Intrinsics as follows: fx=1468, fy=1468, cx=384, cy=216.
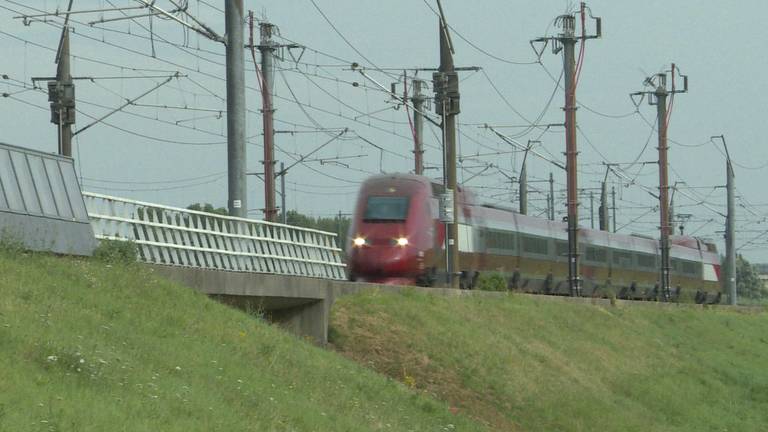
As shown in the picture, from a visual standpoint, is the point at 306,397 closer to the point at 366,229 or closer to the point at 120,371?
the point at 120,371

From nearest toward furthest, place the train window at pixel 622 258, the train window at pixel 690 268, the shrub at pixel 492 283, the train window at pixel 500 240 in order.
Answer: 1. the shrub at pixel 492 283
2. the train window at pixel 500 240
3. the train window at pixel 622 258
4. the train window at pixel 690 268

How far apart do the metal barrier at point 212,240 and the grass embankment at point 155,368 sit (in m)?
2.43

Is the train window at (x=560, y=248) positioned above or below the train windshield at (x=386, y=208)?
below

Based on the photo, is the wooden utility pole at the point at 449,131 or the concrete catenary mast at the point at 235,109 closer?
the concrete catenary mast at the point at 235,109

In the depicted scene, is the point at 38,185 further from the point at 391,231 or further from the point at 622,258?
the point at 622,258

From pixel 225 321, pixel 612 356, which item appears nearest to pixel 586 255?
pixel 612 356

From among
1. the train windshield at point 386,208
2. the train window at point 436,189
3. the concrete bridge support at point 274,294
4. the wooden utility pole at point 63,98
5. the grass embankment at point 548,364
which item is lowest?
the grass embankment at point 548,364

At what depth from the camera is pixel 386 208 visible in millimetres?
39344

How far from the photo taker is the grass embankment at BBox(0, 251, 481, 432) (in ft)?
42.2

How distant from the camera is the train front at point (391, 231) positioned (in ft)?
127

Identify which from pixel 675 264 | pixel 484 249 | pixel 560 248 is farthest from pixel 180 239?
pixel 675 264

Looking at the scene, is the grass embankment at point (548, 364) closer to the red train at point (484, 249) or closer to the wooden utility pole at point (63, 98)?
the red train at point (484, 249)

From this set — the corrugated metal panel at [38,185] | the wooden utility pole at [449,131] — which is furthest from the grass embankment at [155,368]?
the wooden utility pole at [449,131]

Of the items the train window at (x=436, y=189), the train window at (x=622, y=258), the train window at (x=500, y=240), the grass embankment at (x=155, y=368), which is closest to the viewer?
the grass embankment at (x=155, y=368)
